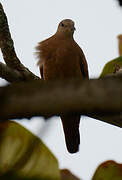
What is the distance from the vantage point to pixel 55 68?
3.87 metres

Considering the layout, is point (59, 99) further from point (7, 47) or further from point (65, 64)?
point (65, 64)

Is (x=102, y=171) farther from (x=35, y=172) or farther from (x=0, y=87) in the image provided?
(x=0, y=87)

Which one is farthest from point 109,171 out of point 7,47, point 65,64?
point 65,64

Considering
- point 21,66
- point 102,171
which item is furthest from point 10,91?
point 21,66

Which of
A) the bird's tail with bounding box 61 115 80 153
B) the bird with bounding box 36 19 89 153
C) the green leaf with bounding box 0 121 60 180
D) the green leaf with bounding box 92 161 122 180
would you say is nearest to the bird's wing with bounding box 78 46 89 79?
the bird with bounding box 36 19 89 153

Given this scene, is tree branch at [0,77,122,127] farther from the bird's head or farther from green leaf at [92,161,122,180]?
the bird's head

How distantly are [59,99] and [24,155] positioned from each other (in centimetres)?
28

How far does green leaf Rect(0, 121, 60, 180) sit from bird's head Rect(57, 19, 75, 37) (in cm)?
334

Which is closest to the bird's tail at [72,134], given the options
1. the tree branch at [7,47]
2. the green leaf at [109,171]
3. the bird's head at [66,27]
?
the bird's head at [66,27]

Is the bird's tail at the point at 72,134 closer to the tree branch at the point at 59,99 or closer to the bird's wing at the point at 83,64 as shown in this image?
the bird's wing at the point at 83,64

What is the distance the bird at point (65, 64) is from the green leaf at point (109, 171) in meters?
2.43

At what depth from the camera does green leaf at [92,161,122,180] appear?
1.24 metres

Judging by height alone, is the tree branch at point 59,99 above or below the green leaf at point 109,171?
above

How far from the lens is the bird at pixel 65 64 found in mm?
3865
